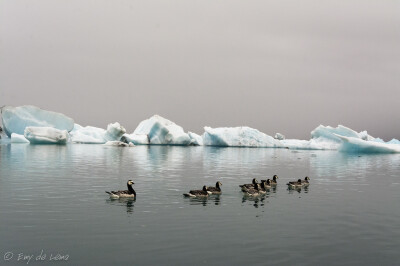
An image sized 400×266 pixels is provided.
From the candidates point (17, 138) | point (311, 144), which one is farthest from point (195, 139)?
point (17, 138)

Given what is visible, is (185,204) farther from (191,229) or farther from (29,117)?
(29,117)

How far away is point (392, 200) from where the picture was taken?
78.3 ft

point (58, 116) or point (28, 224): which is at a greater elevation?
point (58, 116)

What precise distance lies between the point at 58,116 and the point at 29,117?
6177mm

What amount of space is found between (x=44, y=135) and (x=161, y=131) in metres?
28.2

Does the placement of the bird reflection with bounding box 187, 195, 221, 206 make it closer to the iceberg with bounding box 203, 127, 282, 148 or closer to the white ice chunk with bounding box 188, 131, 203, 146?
the iceberg with bounding box 203, 127, 282, 148

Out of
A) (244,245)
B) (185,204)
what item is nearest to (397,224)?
(244,245)

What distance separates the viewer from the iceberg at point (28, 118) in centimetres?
9988

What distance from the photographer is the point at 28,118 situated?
9969 cm
